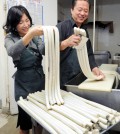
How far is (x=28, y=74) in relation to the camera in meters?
1.44

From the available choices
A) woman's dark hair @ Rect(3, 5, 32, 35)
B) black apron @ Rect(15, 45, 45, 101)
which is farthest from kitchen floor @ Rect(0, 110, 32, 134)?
woman's dark hair @ Rect(3, 5, 32, 35)

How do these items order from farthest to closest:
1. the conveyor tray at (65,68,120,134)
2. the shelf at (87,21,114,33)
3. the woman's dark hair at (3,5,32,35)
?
1. the shelf at (87,21,114,33)
2. the woman's dark hair at (3,5,32,35)
3. the conveyor tray at (65,68,120,134)

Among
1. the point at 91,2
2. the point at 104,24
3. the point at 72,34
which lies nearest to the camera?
the point at 72,34

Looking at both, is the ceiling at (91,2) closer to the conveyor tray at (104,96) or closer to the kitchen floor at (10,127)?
the kitchen floor at (10,127)

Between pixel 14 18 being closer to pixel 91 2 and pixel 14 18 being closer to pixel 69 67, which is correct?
pixel 69 67

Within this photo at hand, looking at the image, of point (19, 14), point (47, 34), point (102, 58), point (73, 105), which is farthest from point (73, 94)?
point (102, 58)

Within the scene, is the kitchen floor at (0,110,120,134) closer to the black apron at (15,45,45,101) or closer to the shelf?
the black apron at (15,45,45,101)

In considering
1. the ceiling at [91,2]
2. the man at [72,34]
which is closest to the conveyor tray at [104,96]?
the man at [72,34]

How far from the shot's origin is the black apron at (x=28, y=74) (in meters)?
1.42

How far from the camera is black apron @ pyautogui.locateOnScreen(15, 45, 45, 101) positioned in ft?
4.66

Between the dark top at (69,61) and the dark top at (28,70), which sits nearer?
the dark top at (28,70)

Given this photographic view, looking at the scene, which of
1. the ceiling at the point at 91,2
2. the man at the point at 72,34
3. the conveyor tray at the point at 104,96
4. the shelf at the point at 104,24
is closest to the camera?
the conveyor tray at the point at 104,96

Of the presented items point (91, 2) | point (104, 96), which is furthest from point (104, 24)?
point (104, 96)

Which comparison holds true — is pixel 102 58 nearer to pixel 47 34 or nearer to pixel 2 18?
pixel 2 18
